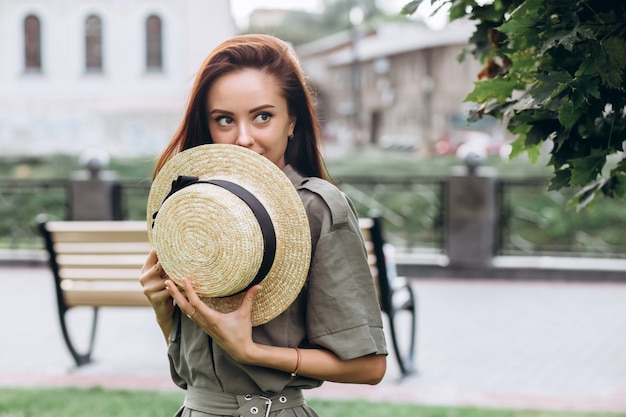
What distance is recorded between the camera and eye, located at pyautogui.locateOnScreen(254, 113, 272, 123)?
7.41 feet

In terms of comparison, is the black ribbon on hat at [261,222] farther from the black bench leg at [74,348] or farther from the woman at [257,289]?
the black bench leg at [74,348]

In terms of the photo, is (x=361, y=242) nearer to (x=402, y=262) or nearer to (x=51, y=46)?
(x=402, y=262)

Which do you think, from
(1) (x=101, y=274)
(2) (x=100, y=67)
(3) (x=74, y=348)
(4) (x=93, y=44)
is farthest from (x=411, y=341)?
(4) (x=93, y=44)

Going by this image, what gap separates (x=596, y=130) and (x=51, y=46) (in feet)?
116

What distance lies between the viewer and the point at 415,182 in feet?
38.9

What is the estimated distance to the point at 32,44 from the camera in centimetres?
3591

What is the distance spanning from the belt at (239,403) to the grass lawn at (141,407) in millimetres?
3374

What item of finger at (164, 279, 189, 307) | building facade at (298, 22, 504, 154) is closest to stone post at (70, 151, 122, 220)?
finger at (164, 279, 189, 307)

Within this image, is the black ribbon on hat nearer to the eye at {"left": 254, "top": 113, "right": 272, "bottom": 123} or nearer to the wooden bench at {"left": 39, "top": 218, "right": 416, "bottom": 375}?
the eye at {"left": 254, "top": 113, "right": 272, "bottom": 123}

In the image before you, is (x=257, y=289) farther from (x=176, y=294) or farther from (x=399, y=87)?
(x=399, y=87)

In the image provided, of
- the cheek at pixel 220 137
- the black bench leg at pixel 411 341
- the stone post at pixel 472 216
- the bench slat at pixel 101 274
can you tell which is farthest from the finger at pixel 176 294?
the stone post at pixel 472 216

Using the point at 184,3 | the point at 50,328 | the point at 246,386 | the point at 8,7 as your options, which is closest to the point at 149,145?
the point at 184,3

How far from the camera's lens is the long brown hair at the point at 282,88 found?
227 centimetres

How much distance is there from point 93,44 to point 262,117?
3491 centimetres
